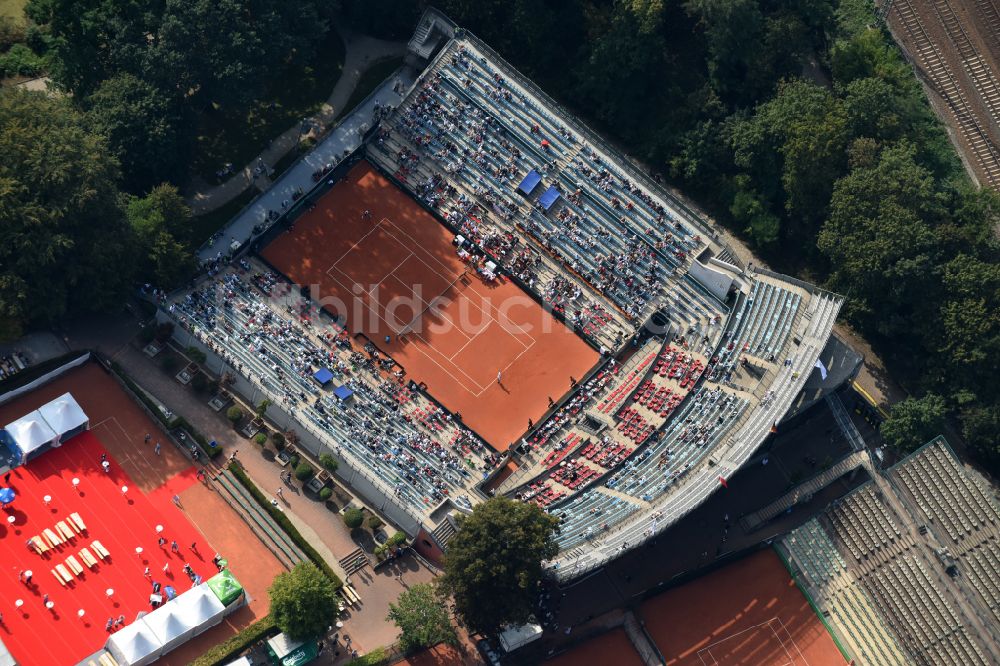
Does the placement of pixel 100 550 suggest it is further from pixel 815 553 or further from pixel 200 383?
pixel 815 553

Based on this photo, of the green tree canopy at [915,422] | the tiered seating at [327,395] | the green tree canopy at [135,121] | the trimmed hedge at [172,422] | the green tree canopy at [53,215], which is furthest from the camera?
the green tree canopy at [135,121]

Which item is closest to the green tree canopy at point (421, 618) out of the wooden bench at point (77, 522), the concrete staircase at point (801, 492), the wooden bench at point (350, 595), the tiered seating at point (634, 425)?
the wooden bench at point (350, 595)

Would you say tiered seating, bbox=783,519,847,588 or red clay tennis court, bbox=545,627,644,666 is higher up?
red clay tennis court, bbox=545,627,644,666

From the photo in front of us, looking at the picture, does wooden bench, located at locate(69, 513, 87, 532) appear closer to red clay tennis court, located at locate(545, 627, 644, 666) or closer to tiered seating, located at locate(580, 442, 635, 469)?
red clay tennis court, located at locate(545, 627, 644, 666)

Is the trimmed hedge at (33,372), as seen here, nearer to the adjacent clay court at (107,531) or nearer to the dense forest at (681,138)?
the adjacent clay court at (107,531)

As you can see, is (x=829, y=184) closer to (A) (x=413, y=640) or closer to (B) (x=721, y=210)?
(B) (x=721, y=210)

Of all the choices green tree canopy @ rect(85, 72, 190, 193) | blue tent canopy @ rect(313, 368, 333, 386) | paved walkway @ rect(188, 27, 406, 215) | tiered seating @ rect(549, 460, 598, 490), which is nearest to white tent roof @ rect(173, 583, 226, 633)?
blue tent canopy @ rect(313, 368, 333, 386)
